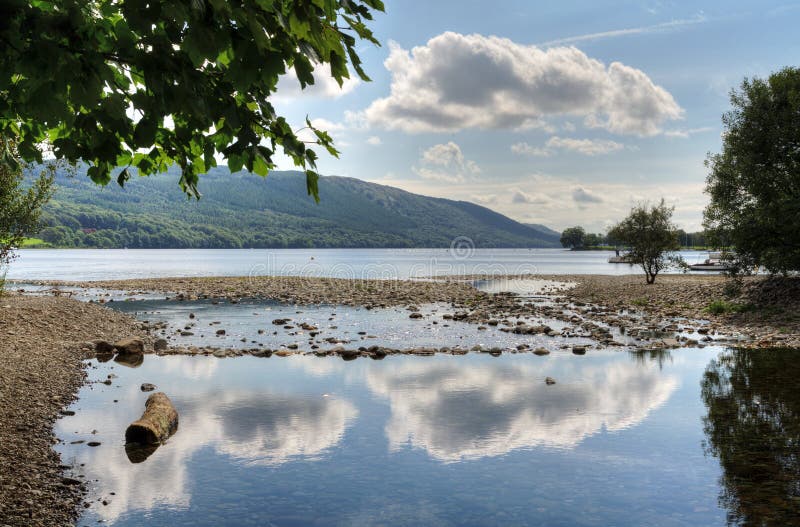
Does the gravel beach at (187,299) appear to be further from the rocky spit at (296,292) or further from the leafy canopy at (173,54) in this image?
the leafy canopy at (173,54)

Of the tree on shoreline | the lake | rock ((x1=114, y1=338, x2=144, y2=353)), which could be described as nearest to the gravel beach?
the lake

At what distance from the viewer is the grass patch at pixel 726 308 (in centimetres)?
3347

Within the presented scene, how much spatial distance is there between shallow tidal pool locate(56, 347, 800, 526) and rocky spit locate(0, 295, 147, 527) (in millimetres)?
454

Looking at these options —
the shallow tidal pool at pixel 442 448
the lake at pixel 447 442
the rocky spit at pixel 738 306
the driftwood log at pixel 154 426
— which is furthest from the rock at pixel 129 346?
the rocky spit at pixel 738 306

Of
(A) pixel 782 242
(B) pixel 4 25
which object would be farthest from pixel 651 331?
(B) pixel 4 25

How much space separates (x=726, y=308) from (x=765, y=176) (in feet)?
27.3

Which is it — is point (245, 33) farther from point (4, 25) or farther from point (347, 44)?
point (4, 25)

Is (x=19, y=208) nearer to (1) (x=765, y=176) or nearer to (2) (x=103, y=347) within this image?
(2) (x=103, y=347)

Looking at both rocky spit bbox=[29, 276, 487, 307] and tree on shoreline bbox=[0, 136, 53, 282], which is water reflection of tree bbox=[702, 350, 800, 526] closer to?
rocky spit bbox=[29, 276, 487, 307]

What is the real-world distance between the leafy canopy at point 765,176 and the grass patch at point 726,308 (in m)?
2.60

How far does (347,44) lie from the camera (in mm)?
5637

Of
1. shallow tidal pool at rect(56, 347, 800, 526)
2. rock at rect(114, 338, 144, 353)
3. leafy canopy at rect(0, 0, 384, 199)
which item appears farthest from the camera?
rock at rect(114, 338, 144, 353)

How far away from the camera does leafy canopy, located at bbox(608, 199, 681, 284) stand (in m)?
59.0

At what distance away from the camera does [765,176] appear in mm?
33688
